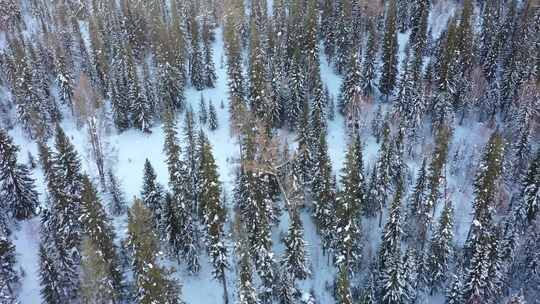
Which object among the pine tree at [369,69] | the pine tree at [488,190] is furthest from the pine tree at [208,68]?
the pine tree at [488,190]

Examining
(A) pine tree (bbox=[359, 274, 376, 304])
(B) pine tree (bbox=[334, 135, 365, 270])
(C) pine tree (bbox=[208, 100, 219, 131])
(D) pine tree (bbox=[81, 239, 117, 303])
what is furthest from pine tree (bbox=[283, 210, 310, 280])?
(C) pine tree (bbox=[208, 100, 219, 131])

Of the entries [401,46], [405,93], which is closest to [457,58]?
[405,93]

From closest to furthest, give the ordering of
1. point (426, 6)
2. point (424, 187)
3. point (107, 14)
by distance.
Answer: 1. point (424, 187)
2. point (426, 6)
3. point (107, 14)

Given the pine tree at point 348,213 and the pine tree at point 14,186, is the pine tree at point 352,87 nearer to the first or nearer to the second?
the pine tree at point 348,213

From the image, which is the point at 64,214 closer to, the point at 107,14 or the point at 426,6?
the point at 107,14

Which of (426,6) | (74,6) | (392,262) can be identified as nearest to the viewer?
(392,262)

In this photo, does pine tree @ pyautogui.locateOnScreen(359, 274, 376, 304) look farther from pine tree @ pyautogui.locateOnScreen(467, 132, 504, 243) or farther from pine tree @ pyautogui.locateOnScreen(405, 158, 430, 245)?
pine tree @ pyautogui.locateOnScreen(467, 132, 504, 243)
